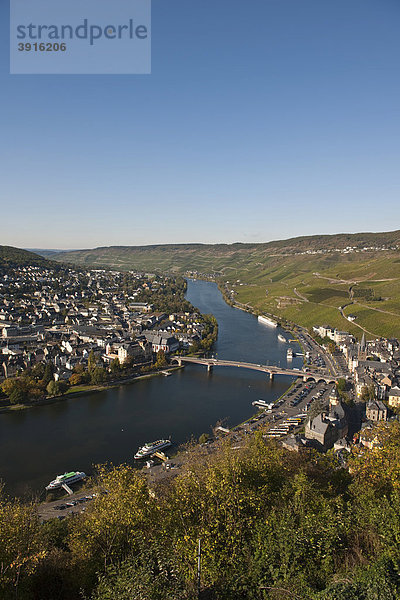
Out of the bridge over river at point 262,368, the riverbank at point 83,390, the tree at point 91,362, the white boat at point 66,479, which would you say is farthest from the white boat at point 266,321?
the white boat at point 66,479

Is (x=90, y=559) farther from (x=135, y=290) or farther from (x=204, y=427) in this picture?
(x=135, y=290)

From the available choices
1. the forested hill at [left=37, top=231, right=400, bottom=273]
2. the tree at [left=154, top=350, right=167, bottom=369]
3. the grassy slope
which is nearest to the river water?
the tree at [left=154, top=350, right=167, bottom=369]

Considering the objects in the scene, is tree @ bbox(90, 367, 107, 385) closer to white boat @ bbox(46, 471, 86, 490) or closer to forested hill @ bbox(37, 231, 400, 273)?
white boat @ bbox(46, 471, 86, 490)

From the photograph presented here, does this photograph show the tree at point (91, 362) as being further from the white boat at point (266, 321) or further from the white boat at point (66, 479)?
the white boat at point (266, 321)

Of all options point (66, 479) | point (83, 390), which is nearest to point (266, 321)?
point (83, 390)

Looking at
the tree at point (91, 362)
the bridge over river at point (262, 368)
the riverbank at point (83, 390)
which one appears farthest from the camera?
the tree at point (91, 362)

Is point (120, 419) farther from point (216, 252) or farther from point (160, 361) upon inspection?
point (216, 252)

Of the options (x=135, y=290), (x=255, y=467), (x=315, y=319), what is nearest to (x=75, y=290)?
(x=135, y=290)
